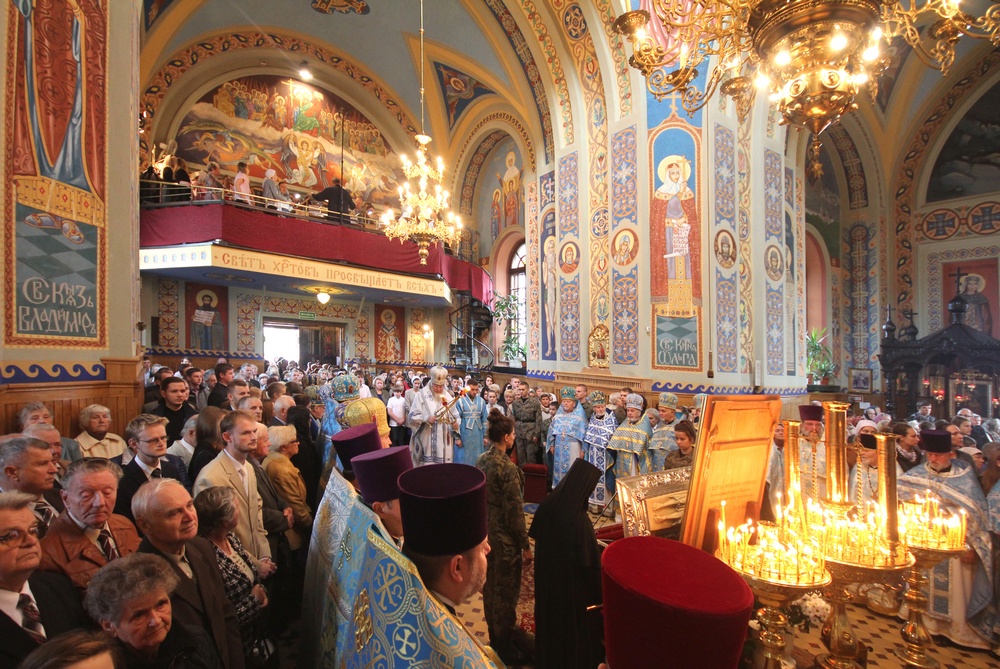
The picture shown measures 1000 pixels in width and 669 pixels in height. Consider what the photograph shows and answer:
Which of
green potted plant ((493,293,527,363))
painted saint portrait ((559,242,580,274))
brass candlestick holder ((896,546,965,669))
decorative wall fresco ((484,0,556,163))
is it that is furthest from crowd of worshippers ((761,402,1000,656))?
green potted plant ((493,293,527,363))

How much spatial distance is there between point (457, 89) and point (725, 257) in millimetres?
10094

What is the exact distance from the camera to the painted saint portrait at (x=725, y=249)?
7.51 metres

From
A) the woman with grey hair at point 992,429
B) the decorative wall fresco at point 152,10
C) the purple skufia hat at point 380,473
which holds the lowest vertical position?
the woman with grey hair at point 992,429

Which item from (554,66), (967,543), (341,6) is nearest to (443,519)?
(967,543)

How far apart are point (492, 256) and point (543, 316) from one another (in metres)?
7.18

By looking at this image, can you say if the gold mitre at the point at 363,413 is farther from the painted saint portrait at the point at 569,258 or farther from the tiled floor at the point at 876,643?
the painted saint portrait at the point at 569,258

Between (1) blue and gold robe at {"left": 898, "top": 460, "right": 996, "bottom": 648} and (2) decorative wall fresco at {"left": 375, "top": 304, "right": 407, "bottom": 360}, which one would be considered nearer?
(1) blue and gold robe at {"left": 898, "top": 460, "right": 996, "bottom": 648}

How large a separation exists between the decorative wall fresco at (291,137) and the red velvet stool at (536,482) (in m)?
11.4

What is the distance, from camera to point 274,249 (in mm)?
10430

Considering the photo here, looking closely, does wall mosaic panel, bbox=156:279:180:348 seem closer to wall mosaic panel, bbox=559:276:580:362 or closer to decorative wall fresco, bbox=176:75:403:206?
decorative wall fresco, bbox=176:75:403:206

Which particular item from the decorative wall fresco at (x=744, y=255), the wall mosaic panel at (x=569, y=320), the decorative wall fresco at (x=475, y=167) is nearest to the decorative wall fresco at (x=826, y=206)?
the decorative wall fresco at (x=744, y=255)

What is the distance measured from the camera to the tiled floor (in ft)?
11.0

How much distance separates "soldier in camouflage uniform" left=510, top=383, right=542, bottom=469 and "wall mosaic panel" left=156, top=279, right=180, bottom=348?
911 centimetres

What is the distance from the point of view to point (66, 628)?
157 cm
